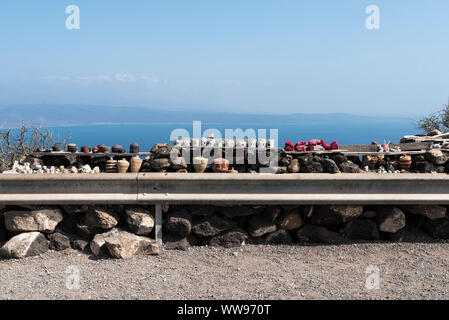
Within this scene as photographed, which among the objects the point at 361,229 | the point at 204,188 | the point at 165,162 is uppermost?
the point at 165,162

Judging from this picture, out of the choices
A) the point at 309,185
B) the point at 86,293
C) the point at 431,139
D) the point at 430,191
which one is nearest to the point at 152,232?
the point at 86,293

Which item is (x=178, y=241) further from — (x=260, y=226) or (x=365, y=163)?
(x=365, y=163)

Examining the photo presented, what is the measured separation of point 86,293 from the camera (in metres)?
3.84

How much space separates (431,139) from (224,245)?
161 inches

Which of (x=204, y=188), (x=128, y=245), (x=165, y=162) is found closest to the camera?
(x=128, y=245)

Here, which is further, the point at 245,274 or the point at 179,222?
the point at 179,222

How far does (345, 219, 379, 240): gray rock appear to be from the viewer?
5039 millimetres

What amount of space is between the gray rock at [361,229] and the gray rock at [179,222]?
6.27ft

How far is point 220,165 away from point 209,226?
0.86 meters

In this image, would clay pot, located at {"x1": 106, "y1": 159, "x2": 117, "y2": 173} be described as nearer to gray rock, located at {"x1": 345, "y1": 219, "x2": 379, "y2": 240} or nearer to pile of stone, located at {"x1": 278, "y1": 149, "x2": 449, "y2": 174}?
pile of stone, located at {"x1": 278, "y1": 149, "x2": 449, "y2": 174}

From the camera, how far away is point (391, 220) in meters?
4.99

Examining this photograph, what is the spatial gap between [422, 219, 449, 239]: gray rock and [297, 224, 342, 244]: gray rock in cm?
112

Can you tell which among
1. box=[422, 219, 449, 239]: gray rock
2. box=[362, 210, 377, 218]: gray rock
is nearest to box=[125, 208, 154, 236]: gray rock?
box=[362, 210, 377, 218]: gray rock

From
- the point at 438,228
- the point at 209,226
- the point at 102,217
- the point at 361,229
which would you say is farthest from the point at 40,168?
the point at 438,228
